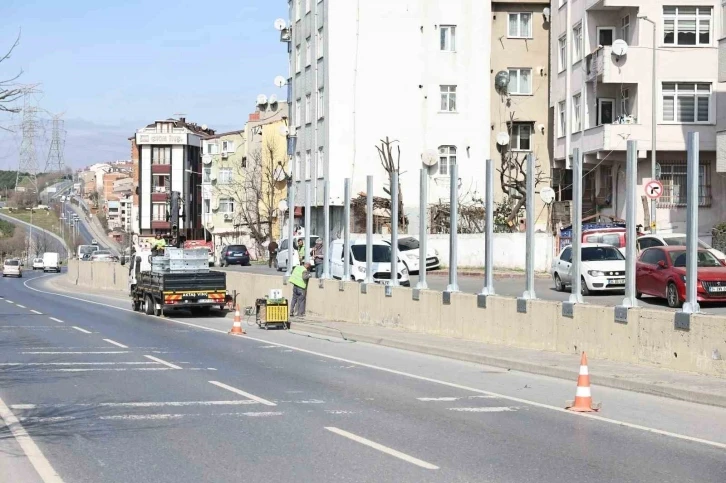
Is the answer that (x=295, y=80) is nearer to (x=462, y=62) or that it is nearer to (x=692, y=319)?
(x=462, y=62)

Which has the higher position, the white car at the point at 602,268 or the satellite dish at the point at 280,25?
the satellite dish at the point at 280,25

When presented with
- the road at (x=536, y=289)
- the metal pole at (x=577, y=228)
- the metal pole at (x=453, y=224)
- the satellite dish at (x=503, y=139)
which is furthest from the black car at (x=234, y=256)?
the metal pole at (x=577, y=228)

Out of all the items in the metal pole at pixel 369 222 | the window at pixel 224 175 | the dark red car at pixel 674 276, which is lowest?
the dark red car at pixel 674 276

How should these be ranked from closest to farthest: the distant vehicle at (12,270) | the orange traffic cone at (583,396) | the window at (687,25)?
the orange traffic cone at (583,396)
the window at (687,25)
the distant vehicle at (12,270)

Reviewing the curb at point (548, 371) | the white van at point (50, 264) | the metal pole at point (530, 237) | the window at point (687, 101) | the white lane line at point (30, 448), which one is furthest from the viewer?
the white van at point (50, 264)

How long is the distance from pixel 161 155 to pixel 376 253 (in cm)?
8548

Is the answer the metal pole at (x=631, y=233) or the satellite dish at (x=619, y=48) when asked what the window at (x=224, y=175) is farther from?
the metal pole at (x=631, y=233)

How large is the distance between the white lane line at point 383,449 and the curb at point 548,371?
17.5 ft

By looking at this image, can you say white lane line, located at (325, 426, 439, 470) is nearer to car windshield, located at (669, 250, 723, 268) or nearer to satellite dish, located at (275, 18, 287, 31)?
car windshield, located at (669, 250, 723, 268)

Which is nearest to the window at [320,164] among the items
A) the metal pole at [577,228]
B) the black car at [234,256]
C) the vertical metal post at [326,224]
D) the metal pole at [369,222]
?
the black car at [234,256]

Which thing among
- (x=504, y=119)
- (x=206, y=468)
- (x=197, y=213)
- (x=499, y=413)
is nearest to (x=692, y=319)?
(x=499, y=413)

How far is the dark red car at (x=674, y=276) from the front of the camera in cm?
2509

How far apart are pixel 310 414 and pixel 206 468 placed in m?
3.46

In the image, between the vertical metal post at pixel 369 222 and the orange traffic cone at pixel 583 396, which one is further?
the vertical metal post at pixel 369 222
